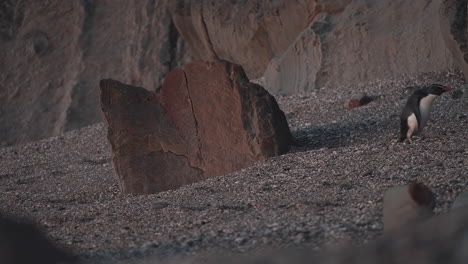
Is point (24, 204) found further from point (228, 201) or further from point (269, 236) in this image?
point (269, 236)

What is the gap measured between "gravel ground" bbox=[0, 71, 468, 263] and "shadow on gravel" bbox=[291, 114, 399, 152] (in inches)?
0.7

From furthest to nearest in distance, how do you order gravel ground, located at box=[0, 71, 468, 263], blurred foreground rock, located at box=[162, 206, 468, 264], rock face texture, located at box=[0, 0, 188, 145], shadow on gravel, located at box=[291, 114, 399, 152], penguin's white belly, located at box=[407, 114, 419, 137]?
1. rock face texture, located at box=[0, 0, 188, 145]
2. shadow on gravel, located at box=[291, 114, 399, 152]
3. penguin's white belly, located at box=[407, 114, 419, 137]
4. gravel ground, located at box=[0, 71, 468, 263]
5. blurred foreground rock, located at box=[162, 206, 468, 264]

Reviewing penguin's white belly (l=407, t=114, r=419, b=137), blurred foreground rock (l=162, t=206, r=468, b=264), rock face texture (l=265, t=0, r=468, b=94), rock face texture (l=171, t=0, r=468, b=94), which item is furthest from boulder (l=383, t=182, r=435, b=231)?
rock face texture (l=265, t=0, r=468, b=94)

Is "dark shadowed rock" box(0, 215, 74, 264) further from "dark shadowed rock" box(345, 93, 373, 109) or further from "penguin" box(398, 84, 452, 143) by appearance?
"dark shadowed rock" box(345, 93, 373, 109)

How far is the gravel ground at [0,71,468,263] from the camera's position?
6.68 m

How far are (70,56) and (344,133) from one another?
34.9 ft

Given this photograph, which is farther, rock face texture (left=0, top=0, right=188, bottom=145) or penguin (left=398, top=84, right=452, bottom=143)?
rock face texture (left=0, top=0, right=188, bottom=145)

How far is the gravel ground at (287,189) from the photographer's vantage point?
21.9ft

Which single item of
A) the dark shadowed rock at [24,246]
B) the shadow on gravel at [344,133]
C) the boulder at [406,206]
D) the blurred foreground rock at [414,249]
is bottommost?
the shadow on gravel at [344,133]

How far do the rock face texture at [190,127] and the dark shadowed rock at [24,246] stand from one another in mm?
4913

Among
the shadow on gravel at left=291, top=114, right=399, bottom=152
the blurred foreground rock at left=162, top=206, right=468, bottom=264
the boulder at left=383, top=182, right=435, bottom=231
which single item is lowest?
the shadow on gravel at left=291, top=114, right=399, bottom=152

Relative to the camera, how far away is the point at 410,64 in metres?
13.3

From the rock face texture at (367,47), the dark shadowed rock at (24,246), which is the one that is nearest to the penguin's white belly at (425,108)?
the rock face texture at (367,47)

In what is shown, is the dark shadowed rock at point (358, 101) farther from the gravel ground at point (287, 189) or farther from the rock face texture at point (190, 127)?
the rock face texture at point (190, 127)
